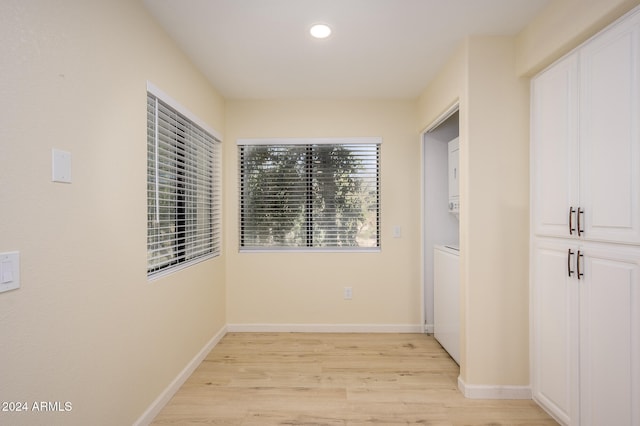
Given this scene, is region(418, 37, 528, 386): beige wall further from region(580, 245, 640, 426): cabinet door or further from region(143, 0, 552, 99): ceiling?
region(580, 245, 640, 426): cabinet door

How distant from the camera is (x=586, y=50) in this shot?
71.3 inches

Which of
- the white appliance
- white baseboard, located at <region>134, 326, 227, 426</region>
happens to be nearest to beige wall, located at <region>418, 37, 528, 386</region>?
the white appliance

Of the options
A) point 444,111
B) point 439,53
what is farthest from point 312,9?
point 444,111

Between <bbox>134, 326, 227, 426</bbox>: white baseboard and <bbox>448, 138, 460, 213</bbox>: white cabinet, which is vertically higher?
<bbox>448, 138, 460, 213</bbox>: white cabinet

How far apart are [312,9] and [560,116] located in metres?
1.69

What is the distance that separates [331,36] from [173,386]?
9.19ft

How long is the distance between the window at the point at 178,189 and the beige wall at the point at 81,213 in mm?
146

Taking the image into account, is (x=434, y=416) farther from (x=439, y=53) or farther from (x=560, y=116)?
Result: (x=439, y=53)

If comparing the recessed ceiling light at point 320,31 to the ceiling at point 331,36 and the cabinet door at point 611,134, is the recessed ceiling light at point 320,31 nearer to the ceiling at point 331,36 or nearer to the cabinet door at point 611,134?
the ceiling at point 331,36

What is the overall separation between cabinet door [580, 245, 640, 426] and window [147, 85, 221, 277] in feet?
8.64

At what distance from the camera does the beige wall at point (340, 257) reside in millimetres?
3648

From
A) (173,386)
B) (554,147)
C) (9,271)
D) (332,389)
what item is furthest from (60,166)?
(554,147)

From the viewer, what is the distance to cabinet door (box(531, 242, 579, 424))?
1.92 meters

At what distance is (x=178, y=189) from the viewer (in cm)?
255
